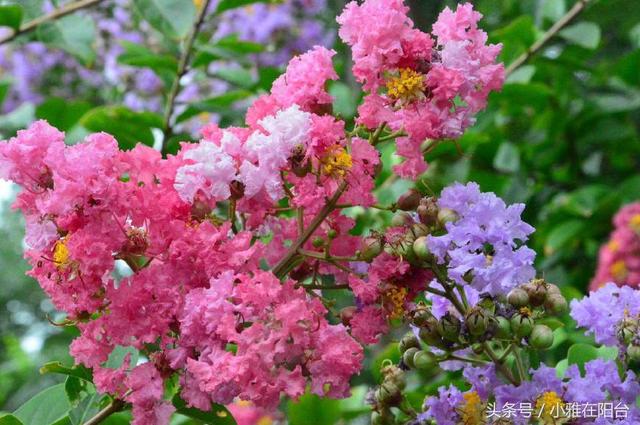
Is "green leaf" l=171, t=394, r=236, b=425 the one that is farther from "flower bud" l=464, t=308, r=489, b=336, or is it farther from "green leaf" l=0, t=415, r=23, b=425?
"flower bud" l=464, t=308, r=489, b=336

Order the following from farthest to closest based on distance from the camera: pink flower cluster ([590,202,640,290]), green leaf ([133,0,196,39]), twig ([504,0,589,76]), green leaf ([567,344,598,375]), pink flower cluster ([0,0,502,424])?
pink flower cluster ([590,202,640,290]) → twig ([504,0,589,76]) → green leaf ([133,0,196,39]) → green leaf ([567,344,598,375]) → pink flower cluster ([0,0,502,424])

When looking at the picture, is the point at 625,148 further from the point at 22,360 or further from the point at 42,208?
the point at 22,360

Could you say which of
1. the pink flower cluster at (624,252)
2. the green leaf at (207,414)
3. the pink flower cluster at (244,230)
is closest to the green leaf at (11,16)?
the pink flower cluster at (244,230)

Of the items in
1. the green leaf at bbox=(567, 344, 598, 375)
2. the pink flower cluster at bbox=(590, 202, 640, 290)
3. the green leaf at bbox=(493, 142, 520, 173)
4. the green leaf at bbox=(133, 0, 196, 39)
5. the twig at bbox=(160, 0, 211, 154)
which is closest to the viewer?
the green leaf at bbox=(567, 344, 598, 375)

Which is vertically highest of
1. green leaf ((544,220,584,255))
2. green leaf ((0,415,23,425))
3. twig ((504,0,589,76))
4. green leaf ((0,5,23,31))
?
twig ((504,0,589,76))

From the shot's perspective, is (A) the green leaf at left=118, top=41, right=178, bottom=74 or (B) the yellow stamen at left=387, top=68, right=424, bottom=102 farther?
(A) the green leaf at left=118, top=41, right=178, bottom=74

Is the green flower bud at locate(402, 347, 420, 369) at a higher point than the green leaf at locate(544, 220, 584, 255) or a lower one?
lower

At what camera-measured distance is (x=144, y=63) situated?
168 centimetres

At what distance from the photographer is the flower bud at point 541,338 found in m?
0.92

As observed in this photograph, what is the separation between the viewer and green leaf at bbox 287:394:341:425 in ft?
5.43

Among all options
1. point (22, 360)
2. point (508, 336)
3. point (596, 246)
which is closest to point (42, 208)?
point (508, 336)

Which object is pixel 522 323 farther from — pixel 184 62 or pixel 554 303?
pixel 184 62

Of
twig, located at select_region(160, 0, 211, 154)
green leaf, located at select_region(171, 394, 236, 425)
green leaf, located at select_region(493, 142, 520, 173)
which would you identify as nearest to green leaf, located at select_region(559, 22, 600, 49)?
green leaf, located at select_region(493, 142, 520, 173)

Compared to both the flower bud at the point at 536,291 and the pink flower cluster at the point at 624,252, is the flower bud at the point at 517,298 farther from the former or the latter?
the pink flower cluster at the point at 624,252
